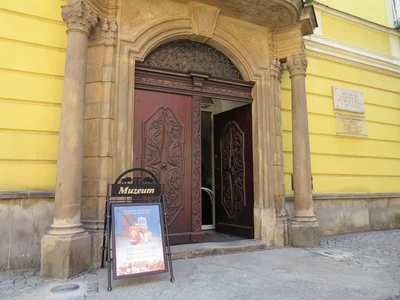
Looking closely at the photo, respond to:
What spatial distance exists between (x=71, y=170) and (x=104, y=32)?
230 cm

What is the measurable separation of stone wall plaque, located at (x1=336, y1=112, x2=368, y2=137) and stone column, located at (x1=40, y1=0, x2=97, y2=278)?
242 inches

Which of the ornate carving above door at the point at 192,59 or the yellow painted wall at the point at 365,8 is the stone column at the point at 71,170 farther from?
the yellow painted wall at the point at 365,8

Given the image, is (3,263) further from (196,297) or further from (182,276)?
(196,297)

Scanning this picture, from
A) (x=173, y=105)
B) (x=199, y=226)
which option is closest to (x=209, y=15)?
(x=173, y=105)

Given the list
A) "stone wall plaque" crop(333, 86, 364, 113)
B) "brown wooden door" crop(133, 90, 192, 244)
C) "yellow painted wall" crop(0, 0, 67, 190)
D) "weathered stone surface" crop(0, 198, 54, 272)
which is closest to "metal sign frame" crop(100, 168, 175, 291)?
"weathered stone surface" crop(0, 198, 54, 272)

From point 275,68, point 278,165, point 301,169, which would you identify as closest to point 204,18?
point 275,68

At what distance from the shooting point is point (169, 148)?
545 cm

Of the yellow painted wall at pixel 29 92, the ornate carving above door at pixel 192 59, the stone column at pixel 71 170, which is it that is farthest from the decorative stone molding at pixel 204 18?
the yellow painted wall at pixel 29 92

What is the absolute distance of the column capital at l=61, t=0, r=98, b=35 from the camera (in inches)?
175

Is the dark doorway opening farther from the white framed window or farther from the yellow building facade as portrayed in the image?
the white framed window

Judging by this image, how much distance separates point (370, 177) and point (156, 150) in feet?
19.7

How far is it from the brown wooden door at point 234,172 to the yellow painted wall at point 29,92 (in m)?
3.51

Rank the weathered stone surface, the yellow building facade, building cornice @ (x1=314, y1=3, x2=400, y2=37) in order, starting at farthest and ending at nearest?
building cornice @ (x1=314, y1=3, x2=400, y2=37), the yellow building facade, the weathered stone surface

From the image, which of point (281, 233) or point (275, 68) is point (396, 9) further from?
point (281, 233)
